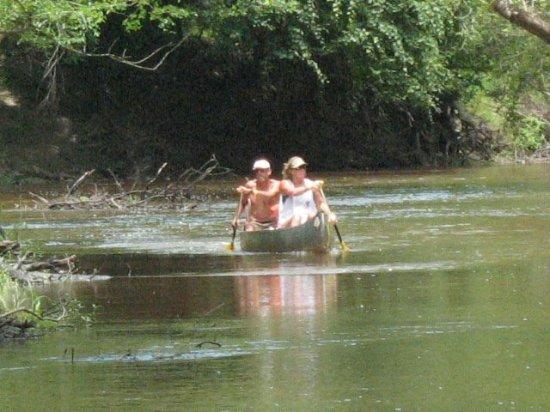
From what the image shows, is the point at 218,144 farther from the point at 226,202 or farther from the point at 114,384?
the point at 114,384

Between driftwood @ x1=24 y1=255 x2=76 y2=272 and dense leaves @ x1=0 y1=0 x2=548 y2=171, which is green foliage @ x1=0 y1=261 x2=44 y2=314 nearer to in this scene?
driftwood @ x1=24 y1=255 x2=76 y2=272

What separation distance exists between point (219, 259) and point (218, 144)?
22.9 metres

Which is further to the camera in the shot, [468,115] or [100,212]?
[468,115]

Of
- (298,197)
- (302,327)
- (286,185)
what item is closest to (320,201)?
(298,197)

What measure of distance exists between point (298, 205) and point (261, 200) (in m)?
1.02

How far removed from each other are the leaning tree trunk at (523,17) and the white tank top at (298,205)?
21.0 feet

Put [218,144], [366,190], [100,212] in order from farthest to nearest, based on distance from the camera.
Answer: [218,144]
[366,190]
[100,212]

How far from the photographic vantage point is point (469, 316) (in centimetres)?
1209

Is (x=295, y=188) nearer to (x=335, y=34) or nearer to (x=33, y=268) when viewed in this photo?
(x=33, y=268)

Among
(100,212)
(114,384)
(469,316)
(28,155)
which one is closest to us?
(114,384)

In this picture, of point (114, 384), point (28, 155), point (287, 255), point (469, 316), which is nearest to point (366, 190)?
point (28, 155)

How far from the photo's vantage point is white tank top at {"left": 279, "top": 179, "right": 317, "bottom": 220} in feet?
66.1

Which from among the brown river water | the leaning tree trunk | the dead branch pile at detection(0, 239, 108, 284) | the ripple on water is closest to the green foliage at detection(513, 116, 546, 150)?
the leaning tree trunk

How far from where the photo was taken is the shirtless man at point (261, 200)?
68.3 feet
